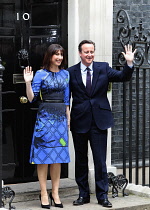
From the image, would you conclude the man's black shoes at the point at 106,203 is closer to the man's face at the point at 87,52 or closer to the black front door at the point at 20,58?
the black front door at the point at 20,58

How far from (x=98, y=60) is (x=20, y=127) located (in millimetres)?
1244

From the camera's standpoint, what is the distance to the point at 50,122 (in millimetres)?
6383

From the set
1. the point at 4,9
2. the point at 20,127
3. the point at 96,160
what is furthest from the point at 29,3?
the point at 96,160

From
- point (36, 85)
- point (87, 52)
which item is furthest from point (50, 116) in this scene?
point (87, 52)

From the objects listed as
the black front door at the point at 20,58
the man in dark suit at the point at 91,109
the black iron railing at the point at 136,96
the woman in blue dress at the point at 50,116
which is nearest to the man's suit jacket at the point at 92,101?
the man in dark suit at the point at 91,109

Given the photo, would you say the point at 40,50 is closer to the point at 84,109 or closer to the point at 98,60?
the point at 98,60

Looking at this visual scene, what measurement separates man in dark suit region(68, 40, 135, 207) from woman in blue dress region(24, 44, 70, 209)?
0.17 m

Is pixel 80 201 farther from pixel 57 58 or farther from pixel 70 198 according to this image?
pixel 57 58

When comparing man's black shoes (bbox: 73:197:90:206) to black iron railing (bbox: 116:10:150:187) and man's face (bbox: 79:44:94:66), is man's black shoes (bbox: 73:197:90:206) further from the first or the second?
man's face (bbox: 79:44:94:66)

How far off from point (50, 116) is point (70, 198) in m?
1.22

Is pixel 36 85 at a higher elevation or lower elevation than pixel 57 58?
lower

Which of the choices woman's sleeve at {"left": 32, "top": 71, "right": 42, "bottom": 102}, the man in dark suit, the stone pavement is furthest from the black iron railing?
woman's sleeve at {"left": 32, "top": 71, "right": 42, "bottom": 102}

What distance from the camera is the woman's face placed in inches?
251

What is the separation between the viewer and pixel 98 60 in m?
7.30
